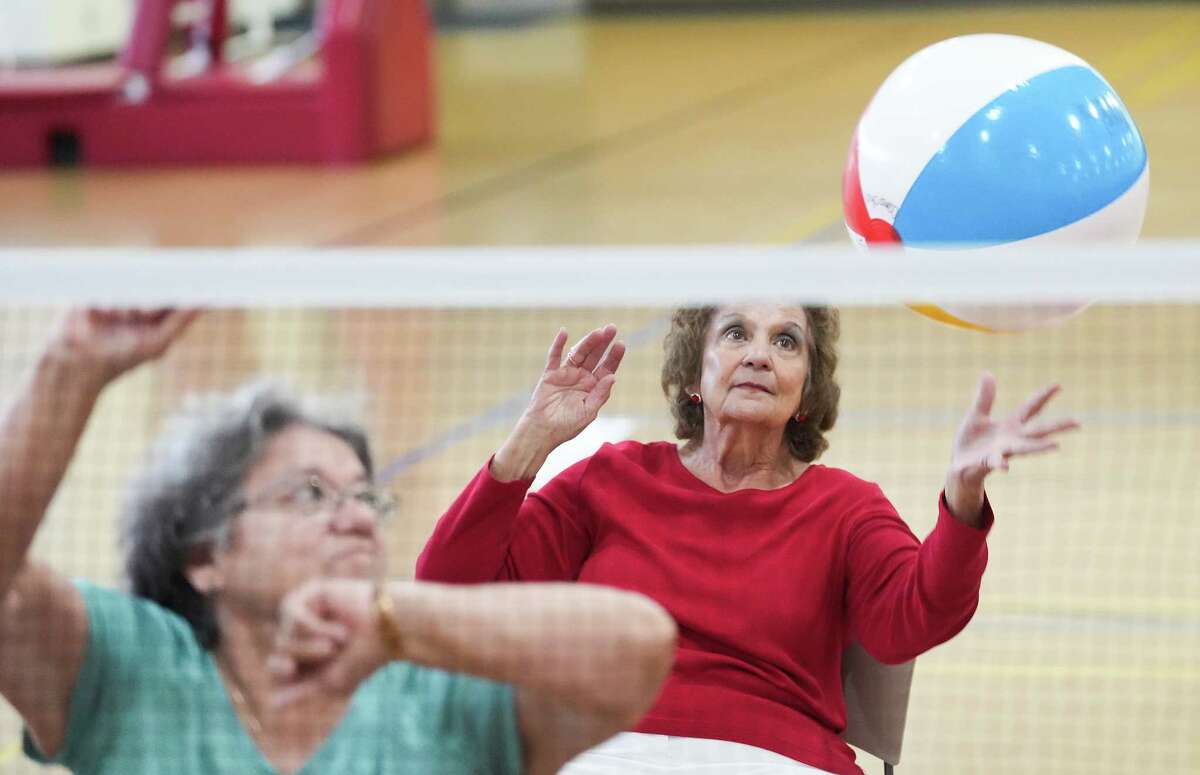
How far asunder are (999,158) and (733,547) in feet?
3.11

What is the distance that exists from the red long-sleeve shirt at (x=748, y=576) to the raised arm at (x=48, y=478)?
66 centimetres

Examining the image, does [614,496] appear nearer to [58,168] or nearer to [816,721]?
[816,721]

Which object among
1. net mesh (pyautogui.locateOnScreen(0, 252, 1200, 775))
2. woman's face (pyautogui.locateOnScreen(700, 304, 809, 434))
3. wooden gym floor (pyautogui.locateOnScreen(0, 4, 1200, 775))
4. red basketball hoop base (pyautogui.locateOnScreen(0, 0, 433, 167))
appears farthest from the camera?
red basketball hoop base (pyautogui.locateOnScreen(0, 0, 433, 167))

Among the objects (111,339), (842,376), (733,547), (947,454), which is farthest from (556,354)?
(842,376)

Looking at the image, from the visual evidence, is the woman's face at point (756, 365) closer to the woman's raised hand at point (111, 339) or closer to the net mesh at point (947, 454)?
the net mesh at point (947, 454)

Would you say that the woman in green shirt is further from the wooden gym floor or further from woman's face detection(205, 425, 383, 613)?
the wooden gym floor

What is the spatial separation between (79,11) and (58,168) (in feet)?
16.4

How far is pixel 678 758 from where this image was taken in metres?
2.81

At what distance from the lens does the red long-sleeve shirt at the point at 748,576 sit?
2834 millimetres

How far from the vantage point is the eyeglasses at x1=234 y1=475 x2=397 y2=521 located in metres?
2.49

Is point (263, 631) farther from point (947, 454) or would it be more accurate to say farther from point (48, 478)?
point (947, 454)

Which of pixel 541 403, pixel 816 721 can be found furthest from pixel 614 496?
pixel 816 721

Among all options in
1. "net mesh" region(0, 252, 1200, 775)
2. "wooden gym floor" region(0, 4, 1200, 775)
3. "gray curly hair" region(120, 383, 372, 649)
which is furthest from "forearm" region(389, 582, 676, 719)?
"wooden gym floor" region(0, 4, 1200, 775)

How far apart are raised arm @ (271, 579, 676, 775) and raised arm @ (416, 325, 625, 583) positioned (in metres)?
0.60
